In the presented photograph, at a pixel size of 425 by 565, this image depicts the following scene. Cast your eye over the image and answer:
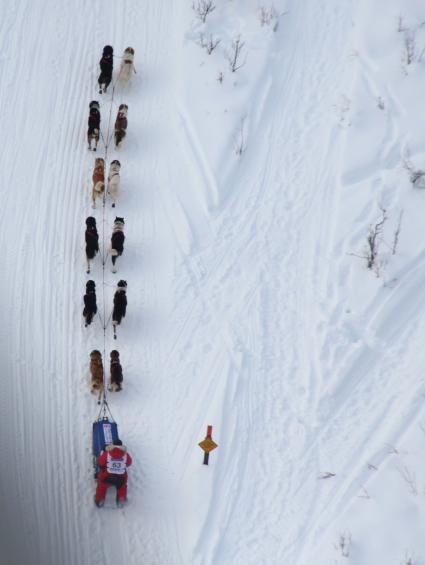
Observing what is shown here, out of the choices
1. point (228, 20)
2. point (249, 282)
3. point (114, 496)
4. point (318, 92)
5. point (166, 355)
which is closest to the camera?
point (114, 496)

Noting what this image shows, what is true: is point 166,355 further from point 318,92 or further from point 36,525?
point 318,92

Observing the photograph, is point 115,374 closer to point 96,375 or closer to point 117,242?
point 96,375

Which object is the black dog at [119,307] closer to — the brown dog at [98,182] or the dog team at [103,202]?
the dog team at [103,202]

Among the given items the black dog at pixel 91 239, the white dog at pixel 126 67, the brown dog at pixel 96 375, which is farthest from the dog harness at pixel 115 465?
the white dog at pixel 126 67

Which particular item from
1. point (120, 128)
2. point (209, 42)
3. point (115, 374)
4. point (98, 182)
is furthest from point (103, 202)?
point (209, 42)

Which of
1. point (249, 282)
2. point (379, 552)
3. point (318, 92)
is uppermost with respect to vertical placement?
point (318, 92)

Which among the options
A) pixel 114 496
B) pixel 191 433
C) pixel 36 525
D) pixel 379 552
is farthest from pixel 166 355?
pixel 379 552
